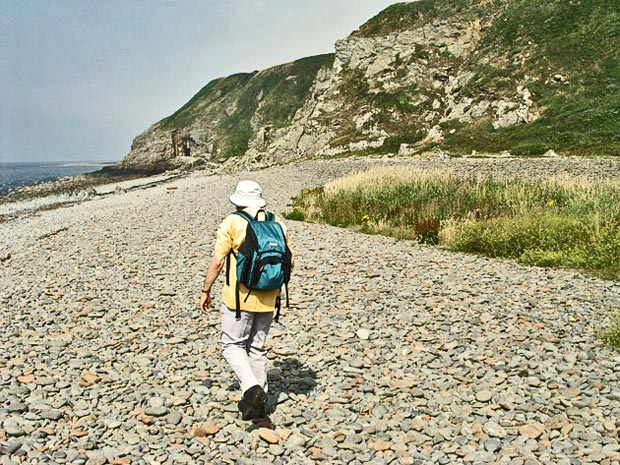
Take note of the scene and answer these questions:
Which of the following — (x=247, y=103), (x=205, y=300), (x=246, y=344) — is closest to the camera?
(x=205, y=300)

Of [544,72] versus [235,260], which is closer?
[235,260]

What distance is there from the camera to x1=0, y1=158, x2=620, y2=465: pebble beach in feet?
16.3

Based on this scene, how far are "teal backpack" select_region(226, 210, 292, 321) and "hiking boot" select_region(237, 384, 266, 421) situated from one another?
37.4 inches

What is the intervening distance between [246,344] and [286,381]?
1.19 meters

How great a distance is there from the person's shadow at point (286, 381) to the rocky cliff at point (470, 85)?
1372 inches

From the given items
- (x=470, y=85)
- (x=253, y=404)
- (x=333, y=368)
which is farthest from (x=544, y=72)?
(x=253, y=404)

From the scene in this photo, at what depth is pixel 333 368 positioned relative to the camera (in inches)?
263

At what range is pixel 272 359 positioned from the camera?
279 inches

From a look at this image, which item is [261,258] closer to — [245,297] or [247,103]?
[245,297]

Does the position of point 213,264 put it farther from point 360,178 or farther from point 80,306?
point 360,178

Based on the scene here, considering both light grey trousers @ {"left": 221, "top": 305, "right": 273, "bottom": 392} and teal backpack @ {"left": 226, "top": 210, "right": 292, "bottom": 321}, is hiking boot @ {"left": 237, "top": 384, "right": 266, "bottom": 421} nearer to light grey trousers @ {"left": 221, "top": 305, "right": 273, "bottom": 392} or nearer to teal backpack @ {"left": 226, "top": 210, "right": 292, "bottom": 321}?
light grey trousers @ {"left": 221, "top": 305, "right": 273, "bottom": 392}

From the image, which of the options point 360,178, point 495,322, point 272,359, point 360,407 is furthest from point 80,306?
point 360,178

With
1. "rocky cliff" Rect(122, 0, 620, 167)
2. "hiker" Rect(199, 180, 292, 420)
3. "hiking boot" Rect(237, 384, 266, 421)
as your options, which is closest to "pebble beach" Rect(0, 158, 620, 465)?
"hiking boot" Rect(237, 384, 266, 421)

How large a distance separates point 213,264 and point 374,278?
5.70 m
